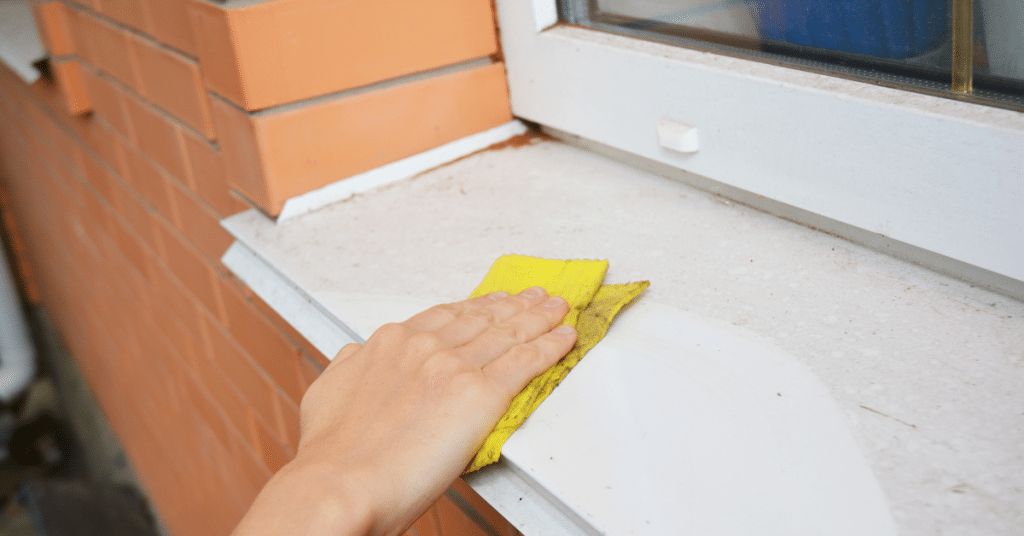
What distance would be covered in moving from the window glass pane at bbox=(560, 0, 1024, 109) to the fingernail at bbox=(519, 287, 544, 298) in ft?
1.04

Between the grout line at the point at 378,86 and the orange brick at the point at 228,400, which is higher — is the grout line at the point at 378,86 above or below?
above

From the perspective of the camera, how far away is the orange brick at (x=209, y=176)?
3.41 ft

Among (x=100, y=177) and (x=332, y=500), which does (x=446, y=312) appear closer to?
(x=332, y=500)

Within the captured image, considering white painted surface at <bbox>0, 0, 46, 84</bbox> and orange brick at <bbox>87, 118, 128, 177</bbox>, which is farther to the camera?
white painted surface at <bbox>0, 0, 46, 84</bbox>

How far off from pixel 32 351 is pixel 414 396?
13.0ft

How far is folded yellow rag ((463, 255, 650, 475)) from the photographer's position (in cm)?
54

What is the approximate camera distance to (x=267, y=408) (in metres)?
1.16

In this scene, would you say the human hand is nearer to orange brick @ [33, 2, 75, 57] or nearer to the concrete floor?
orange brick @ [33, 2, 75, 57]

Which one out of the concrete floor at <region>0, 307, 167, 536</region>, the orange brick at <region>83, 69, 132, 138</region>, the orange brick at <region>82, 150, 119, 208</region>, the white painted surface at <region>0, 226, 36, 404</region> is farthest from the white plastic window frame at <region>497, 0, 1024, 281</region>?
the white painted surface at <region>0, 226, 36, 404</region>

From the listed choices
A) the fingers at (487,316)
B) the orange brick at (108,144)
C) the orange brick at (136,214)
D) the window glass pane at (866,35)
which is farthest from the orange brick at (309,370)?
the orange brick at (108,144)

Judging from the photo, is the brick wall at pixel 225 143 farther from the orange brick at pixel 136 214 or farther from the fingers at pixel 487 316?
the fingers at pixel 487 316

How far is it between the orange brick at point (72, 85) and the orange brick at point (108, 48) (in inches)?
2.5

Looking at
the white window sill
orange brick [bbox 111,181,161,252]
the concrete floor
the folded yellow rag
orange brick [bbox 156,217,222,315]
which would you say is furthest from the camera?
the concrete floor

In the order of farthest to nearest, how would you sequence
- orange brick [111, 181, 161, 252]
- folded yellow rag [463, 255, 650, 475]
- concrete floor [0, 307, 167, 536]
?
1. concrete floor [0, 307, 167, 536]
2. orange brick [111, 181, 161, 252]
3. folded yellow rag [463, 255, 650, 475]
